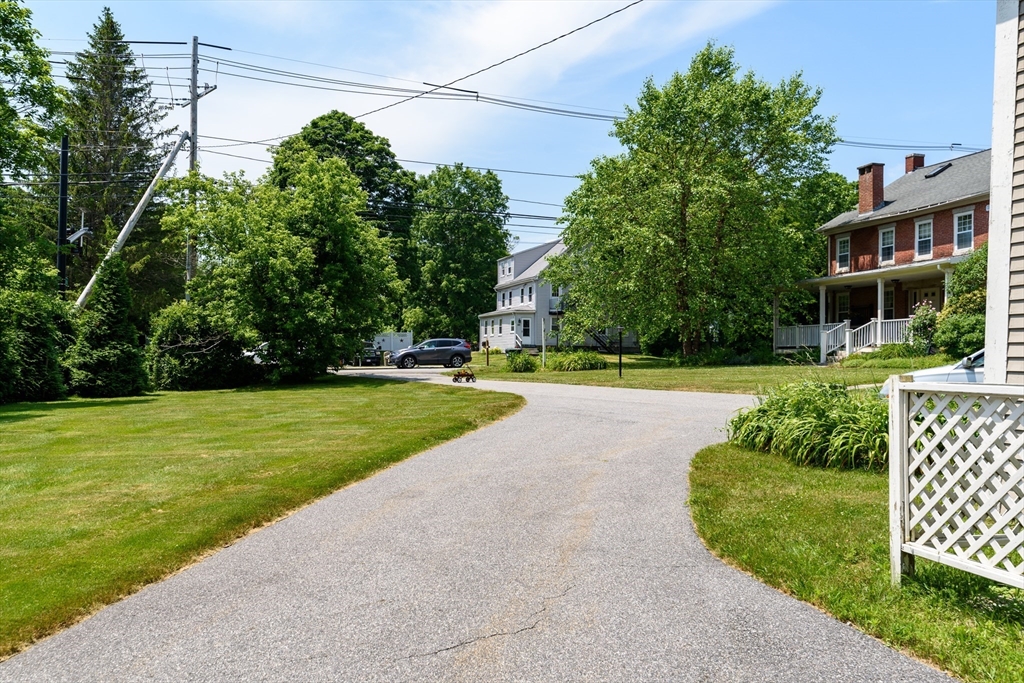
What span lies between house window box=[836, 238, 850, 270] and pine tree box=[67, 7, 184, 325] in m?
37.9

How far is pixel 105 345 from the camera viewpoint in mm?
21359

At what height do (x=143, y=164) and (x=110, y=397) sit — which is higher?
(x=143, y=164)

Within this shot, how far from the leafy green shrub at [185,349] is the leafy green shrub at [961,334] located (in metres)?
23.3

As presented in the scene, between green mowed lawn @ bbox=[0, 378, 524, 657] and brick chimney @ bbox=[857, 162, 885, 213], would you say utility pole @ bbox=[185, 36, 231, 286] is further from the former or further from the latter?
brick chimney @ bbox=[857, 162, 885, 213]

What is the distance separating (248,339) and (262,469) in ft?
51.0

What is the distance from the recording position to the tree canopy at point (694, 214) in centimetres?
3192

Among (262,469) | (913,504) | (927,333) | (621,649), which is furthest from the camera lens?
(927,333)

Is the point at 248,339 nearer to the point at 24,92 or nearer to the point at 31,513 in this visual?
the point at 24,92

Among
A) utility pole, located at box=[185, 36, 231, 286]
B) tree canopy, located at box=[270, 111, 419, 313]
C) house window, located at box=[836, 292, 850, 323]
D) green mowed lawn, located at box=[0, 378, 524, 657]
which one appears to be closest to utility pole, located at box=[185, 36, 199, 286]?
utility pole, located at box=[185, 36, 231, 286]

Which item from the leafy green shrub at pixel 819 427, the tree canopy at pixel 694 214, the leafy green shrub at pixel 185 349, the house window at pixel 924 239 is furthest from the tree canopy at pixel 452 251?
the leafy green shrub at pixel 819 427

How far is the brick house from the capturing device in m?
27.1

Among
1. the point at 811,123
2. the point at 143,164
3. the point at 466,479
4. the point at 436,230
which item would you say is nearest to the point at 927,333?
the point at 811,123

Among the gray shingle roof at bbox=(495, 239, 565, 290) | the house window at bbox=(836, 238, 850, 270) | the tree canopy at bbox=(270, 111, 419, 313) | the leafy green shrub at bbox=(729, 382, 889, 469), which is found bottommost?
the leafy green shrub at bbox=(729, 382, 889, 469)

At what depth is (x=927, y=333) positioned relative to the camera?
25.1 metres
